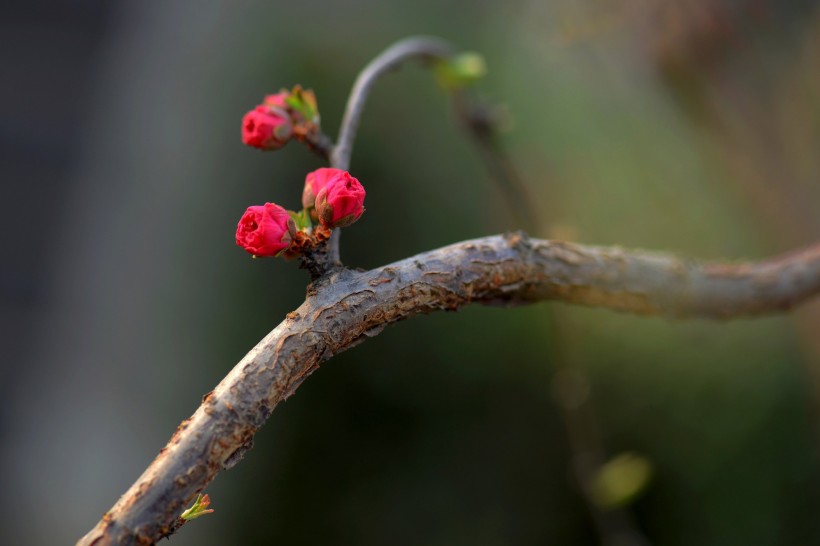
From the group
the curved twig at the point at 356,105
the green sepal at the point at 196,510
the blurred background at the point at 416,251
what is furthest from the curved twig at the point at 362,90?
the blurred background at the point at 416,251

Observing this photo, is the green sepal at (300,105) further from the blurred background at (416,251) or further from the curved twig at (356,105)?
the blurred background at (416,251)

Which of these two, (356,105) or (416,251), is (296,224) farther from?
(416,251)

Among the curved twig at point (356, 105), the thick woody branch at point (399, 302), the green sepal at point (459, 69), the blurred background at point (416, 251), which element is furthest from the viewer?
the blurred background at point (416, 251)

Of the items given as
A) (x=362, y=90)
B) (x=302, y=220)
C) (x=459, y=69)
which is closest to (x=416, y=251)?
(x=459, y=69)

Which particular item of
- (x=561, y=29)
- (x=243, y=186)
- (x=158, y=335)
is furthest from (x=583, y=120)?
(x=158, y=335)

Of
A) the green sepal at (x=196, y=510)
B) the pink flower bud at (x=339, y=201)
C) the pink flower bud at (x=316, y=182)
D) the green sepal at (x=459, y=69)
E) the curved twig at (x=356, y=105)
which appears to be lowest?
the green sepal at (x=196, y=510)

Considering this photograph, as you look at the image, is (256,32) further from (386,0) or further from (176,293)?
(176,293)

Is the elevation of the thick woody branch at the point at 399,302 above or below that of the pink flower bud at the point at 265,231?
below
